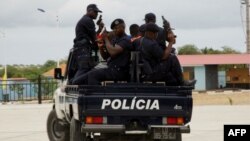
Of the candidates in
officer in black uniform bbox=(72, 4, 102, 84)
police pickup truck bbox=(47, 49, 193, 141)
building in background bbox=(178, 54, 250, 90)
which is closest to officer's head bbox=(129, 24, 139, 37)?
officer in black uniform bbox=(72, 4, 102, 84)

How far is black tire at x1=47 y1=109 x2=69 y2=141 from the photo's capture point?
13297 millimetres

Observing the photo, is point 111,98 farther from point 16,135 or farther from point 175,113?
point 16,135

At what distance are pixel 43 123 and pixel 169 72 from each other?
33.9 ft

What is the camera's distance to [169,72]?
11344 mm

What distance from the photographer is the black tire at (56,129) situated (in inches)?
523

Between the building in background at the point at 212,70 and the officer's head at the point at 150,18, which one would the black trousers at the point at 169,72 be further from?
the building in background at the point at 212,70

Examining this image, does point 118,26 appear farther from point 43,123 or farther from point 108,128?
point 43,123

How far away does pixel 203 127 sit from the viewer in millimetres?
18266

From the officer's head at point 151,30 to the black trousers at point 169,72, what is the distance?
1.54 ft

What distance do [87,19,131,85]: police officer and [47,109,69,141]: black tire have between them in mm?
2356

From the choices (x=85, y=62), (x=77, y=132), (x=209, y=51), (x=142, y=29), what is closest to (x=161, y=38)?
(x=142, y=29)

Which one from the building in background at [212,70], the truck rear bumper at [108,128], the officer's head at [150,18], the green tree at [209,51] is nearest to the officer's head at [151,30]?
the officer's head at [150,18]

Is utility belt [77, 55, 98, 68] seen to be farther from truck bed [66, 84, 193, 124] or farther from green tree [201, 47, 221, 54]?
green tree [201, 47, 221, 54]

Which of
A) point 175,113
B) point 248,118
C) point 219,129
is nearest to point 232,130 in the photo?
point 175,113
